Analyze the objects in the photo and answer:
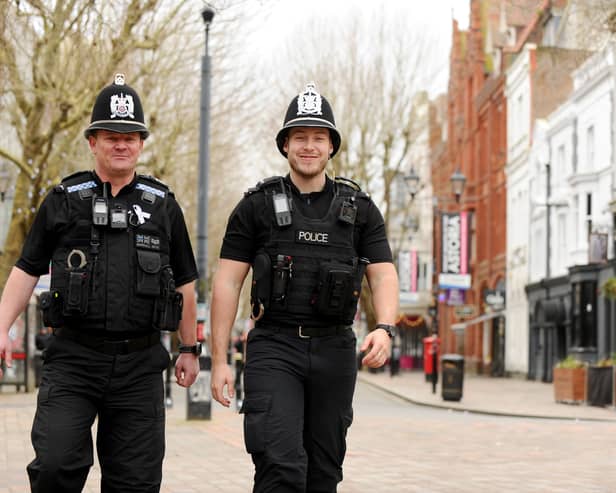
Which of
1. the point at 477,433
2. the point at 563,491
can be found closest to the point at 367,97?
the point at 477,433

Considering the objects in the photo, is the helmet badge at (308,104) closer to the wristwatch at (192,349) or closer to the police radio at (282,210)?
the police radio at (282,210)

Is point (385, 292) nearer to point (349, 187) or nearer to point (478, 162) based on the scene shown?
point (349, 187)

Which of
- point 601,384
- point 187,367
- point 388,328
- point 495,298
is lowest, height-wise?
point 601,384

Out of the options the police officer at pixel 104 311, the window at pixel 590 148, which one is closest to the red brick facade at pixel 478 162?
the window at pixel 590 148

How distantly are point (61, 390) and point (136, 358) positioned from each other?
1.18 feet

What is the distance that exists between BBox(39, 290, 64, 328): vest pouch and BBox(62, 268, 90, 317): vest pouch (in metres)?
0.07

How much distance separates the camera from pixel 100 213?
5.72 metres

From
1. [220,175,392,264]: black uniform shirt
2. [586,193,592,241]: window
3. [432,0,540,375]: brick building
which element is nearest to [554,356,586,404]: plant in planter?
[586,193,592,241]: window

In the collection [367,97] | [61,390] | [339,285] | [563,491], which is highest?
[367,97]

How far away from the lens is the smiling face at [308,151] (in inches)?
236

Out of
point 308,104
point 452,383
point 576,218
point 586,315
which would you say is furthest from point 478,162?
point 308,104

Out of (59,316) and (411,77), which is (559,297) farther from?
(59,316)

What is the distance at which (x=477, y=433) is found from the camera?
17.1 metres

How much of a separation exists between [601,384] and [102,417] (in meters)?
20.8
